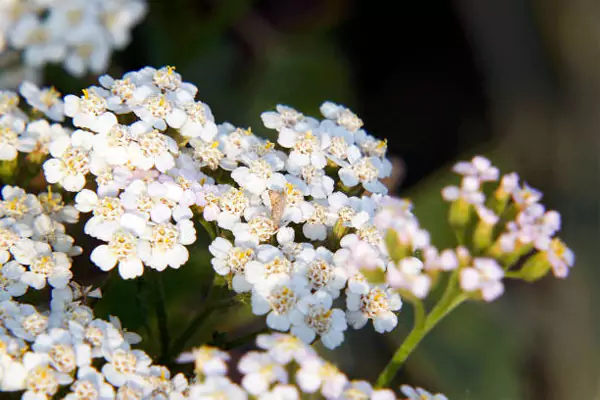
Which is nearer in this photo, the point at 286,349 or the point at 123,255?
the point at 286,349

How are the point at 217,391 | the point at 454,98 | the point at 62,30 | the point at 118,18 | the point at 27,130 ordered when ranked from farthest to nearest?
1. the point at 454,98
2. the point at 118,18
3. the point at 62,30
4. the point at 27,130
5. the point at 217,391

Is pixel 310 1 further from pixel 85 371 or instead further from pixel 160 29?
pixel 85 371

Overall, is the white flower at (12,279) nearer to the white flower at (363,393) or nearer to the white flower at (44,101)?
the white flower at (44,101)

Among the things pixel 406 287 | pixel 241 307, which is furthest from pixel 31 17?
pixel 406 287

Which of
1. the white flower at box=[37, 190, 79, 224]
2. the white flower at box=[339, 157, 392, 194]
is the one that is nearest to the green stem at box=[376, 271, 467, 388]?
the white flower at box=[339, 157, 392, 194]

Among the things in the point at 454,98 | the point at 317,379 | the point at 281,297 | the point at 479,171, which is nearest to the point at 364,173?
the point at 479,171

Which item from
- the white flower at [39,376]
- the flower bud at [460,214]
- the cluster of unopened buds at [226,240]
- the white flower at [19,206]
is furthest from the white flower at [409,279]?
the white flower at [19,206]

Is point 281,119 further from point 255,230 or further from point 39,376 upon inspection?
point 39,376
